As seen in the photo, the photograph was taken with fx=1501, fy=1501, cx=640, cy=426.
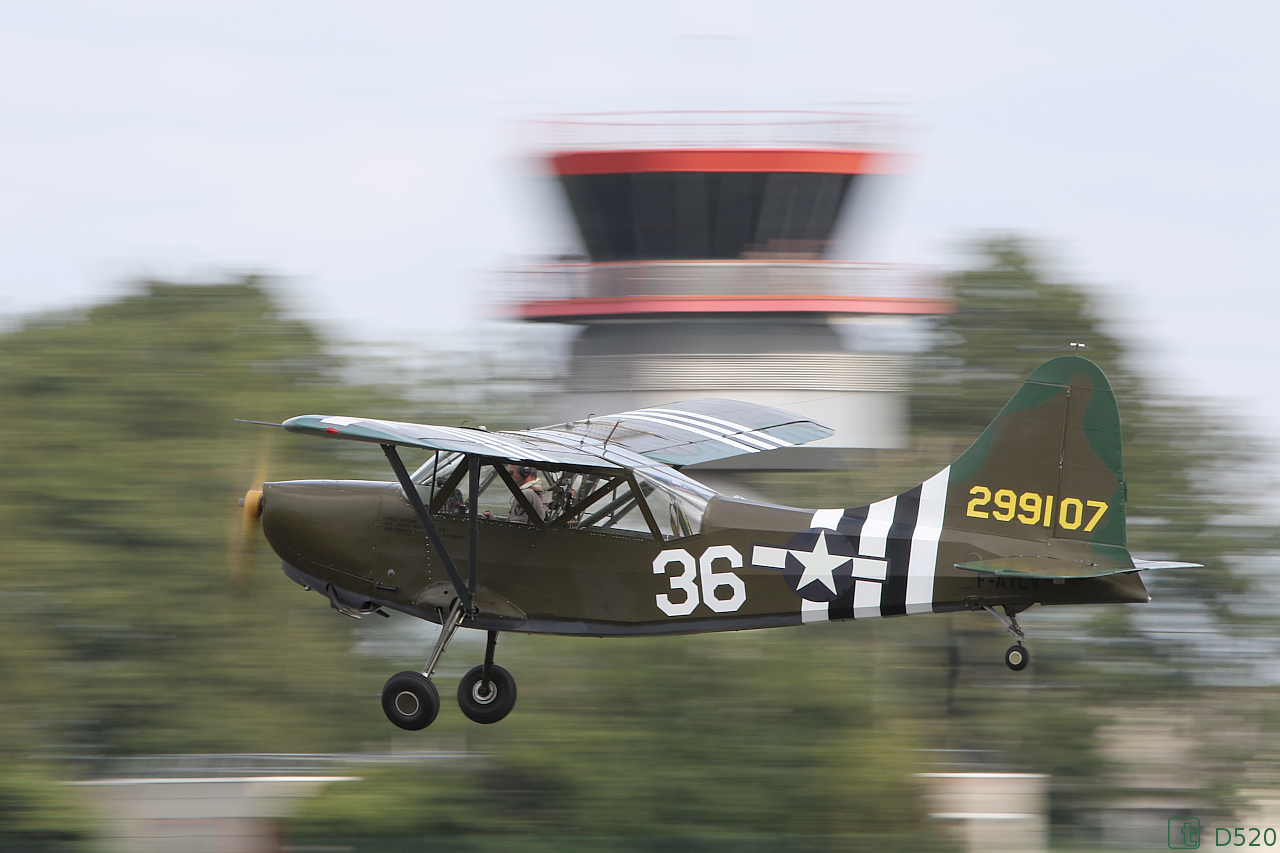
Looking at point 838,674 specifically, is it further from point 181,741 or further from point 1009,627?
point 1009,627

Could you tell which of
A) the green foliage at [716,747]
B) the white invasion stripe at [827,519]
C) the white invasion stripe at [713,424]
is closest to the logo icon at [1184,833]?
the green foliage at [716,747]

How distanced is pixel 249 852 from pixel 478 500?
47.3 ft

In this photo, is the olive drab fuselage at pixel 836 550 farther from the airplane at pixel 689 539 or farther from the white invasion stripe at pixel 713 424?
the white invasion stripe at pixel 713 424

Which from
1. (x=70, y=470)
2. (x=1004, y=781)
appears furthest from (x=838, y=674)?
(x=70, y=470)

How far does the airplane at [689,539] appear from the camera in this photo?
1005 cm

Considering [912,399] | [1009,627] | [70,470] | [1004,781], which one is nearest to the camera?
[1009,627]

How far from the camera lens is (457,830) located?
A: 23.4 meters

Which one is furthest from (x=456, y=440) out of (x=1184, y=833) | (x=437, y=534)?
(x=1184, y=833)

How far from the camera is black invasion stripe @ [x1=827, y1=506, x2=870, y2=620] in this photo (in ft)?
33.8

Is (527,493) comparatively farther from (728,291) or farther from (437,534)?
(728,291)

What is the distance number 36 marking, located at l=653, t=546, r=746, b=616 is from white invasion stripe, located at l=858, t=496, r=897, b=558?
0.88 meters

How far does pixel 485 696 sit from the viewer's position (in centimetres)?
1102

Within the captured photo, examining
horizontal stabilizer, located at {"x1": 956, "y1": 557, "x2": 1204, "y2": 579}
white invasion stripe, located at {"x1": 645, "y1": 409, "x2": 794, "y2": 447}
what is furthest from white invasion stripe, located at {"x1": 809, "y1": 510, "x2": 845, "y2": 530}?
white invasion stripe, located at {"x1": 645, "y1": 409, "x2": 794, "y2": 447}

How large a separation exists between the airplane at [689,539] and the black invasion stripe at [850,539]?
0.04ft
